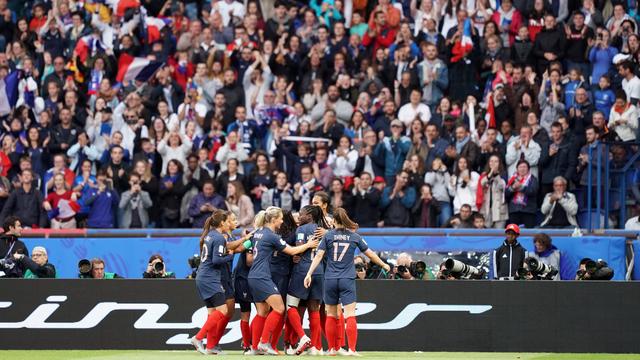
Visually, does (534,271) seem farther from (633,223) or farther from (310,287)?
(633,223)

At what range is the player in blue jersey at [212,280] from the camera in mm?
17156

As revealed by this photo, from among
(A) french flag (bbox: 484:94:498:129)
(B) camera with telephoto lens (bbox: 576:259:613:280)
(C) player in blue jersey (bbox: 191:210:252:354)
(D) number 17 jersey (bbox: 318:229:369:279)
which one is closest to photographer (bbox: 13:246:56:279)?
(C) player in blue jersey (bbox: 191:210:252:354)

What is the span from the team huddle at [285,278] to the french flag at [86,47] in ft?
35.0

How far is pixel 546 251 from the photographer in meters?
21.1

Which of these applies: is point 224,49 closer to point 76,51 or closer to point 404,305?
point 76,51

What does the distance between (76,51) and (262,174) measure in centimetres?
595

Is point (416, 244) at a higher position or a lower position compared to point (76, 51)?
lower

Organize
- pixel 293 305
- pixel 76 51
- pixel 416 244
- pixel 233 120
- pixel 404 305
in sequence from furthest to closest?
pixel 76 51, pixel 233 120, pixel 416 244, pixel 404 305, pixel 293 305

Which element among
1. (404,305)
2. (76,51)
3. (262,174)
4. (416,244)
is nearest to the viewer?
(404,305)

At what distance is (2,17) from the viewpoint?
28.9 m

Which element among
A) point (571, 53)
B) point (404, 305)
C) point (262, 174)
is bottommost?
point (404, 305)

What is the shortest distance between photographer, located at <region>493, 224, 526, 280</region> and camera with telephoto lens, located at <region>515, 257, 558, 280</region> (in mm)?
792

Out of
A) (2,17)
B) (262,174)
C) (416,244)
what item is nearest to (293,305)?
(416,244)

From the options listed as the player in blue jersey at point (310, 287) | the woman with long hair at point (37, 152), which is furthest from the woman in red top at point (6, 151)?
the player in blue jersey at point (310, 287)
